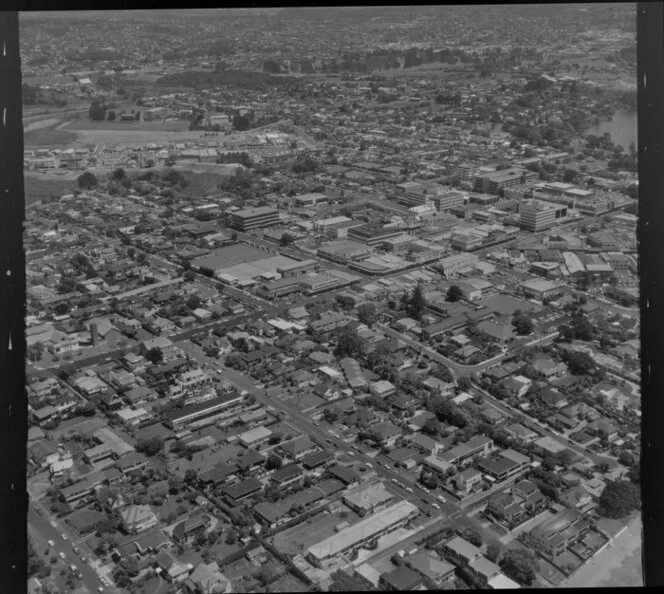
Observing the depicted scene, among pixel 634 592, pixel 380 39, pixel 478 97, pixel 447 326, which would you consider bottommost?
pixel 447 326

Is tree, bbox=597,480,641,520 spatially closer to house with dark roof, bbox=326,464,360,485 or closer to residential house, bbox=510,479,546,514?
residential house, bbox=510,479,546,514

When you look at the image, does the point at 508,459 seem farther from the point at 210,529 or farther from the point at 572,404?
the point at 210,529

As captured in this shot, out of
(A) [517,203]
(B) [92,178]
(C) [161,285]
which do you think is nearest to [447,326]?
(C) [161,285]

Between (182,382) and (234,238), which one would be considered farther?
(234,238)

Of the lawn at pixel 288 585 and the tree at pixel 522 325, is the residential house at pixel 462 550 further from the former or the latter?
the tree at pixel 522 325

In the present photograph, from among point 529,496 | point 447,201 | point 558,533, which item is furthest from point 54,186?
point 558,533

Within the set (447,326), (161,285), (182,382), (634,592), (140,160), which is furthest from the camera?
(140,160)

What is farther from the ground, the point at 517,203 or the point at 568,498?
the point at 517,203

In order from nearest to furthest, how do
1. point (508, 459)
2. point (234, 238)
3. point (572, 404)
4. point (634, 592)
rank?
point (634, 592), point (508, 459), point (572, 404), point (234, 238)
